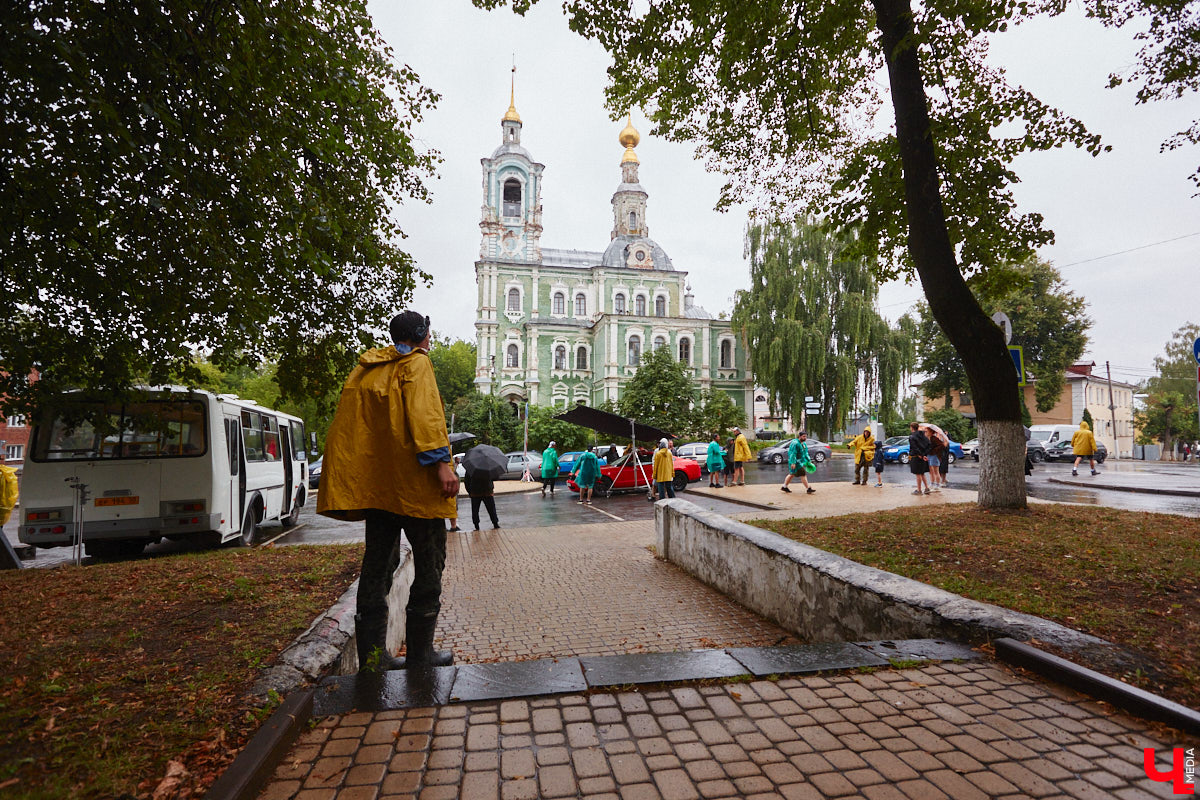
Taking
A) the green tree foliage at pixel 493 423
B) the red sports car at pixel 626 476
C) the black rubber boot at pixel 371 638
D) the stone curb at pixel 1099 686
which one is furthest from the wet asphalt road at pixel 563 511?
the green tree foliage at pixel 493 423

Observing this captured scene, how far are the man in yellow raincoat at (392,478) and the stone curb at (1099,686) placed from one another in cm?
298

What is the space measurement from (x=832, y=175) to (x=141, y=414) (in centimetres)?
1102

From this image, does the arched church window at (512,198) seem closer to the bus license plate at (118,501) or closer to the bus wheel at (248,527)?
the bus wheel at (248,527)

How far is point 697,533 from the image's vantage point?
7.11 meters

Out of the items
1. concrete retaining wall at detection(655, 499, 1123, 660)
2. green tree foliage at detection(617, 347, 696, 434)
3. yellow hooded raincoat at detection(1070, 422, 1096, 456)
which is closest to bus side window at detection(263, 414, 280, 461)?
concrete retaining wall at detection(655, 499, 1123, 660)

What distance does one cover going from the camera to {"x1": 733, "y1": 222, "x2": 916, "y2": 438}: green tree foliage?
3616 cm

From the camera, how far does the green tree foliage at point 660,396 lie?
37.6 metres

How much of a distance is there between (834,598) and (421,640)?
9.25 feet

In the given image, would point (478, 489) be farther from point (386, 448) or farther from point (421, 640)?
point (386, 448)

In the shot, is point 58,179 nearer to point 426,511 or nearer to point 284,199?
point 284,199

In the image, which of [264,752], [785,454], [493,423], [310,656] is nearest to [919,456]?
[310,656]

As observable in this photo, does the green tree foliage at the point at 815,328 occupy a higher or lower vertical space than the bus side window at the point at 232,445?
higher

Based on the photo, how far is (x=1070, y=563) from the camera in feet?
16.0

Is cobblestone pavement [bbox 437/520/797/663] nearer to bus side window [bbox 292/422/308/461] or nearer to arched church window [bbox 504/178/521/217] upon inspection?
bus side window [bbox 292/422/308/461]
